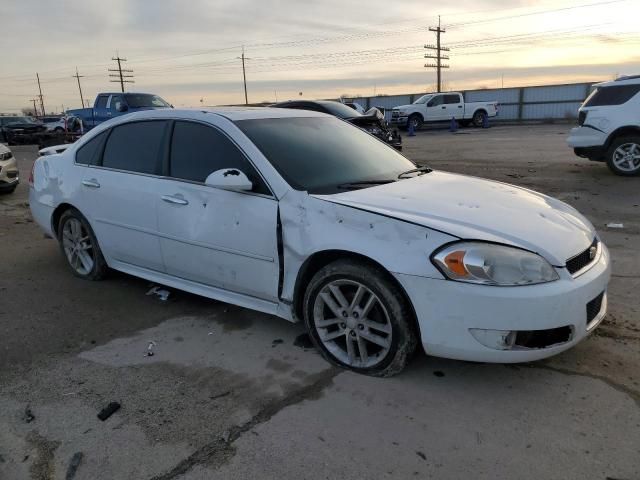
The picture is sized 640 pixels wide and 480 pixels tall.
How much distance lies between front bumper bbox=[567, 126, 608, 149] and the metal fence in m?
22.1

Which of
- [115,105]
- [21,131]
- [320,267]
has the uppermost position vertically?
[115,105]

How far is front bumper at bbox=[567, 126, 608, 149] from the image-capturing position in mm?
10242

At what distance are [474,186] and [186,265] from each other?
2.20 m

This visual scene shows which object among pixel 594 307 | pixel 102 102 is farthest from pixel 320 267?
pixel 102 102

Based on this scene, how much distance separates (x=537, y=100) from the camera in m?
34.8

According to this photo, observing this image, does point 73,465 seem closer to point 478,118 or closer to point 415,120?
point 415,120

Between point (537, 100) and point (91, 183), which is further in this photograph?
point (537, 100)

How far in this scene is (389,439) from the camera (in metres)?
2.64

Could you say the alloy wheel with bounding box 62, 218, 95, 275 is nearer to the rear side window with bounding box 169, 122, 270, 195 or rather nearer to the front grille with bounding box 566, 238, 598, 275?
the rear side window with bounding box 169, 122, 270, 195

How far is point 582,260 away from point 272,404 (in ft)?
6.38

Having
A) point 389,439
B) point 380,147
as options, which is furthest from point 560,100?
point 389,439

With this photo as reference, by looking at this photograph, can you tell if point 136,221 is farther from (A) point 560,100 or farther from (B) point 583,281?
(A) point 560,100

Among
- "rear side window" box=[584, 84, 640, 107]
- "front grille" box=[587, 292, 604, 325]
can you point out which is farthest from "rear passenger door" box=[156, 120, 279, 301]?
"rear side window" box=[584, 84, 640, 107]

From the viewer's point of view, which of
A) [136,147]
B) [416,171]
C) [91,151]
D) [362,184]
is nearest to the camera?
[362,184]
